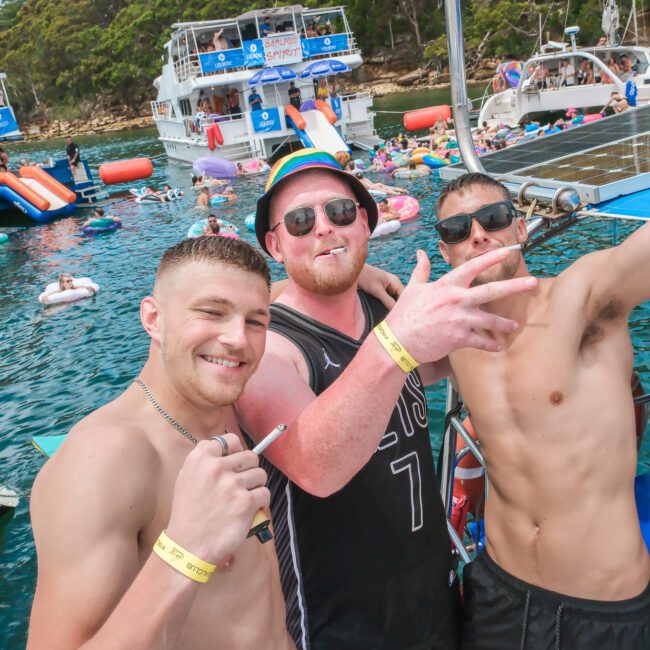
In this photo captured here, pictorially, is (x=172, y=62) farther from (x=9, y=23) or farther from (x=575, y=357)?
(x=9, y=23)

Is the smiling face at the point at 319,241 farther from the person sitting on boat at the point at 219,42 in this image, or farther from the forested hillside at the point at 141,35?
the forested hillside at the point at 141,35

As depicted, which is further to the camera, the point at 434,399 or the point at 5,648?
the point at 434,399

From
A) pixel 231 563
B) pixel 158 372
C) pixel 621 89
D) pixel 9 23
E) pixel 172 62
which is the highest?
pixel 9 23

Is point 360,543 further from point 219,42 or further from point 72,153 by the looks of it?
point 219,42

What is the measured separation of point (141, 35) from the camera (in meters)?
68.1

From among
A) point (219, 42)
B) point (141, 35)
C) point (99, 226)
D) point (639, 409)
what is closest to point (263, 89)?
point (219, 42)

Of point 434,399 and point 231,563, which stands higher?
point 231,563

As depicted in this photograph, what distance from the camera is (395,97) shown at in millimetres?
51719

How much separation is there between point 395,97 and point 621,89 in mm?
31317

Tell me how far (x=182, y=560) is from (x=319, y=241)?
4.55 ft

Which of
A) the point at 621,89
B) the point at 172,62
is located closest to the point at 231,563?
the point at 621,89

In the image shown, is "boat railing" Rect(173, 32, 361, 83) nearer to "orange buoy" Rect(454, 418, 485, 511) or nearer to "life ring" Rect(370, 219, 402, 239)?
"life ring" Rect(370, 219, 402, 239)

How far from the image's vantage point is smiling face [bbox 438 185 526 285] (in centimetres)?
246

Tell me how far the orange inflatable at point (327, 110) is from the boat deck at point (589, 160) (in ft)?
77.2
